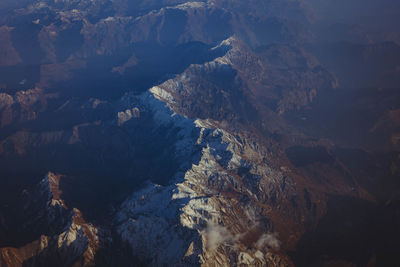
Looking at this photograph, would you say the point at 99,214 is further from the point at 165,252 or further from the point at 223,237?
the point at 223,237

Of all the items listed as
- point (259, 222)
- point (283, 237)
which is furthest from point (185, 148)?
point (283, 237)

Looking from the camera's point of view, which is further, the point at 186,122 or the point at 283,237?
the point at 186,122

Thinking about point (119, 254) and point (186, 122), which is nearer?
point (119, 254)

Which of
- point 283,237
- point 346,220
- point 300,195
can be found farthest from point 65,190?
point 346,220

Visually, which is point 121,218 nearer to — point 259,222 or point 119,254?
point 119,254

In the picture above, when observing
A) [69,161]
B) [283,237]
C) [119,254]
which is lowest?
[69,161]

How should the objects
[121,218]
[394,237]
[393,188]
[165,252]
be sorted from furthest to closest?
[393,188] → [394,237] → [121,218] → [165,252]

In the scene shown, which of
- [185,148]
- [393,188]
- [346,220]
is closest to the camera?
[346,220]

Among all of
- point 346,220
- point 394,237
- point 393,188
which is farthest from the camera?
point 393,188

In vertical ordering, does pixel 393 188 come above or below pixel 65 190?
below
